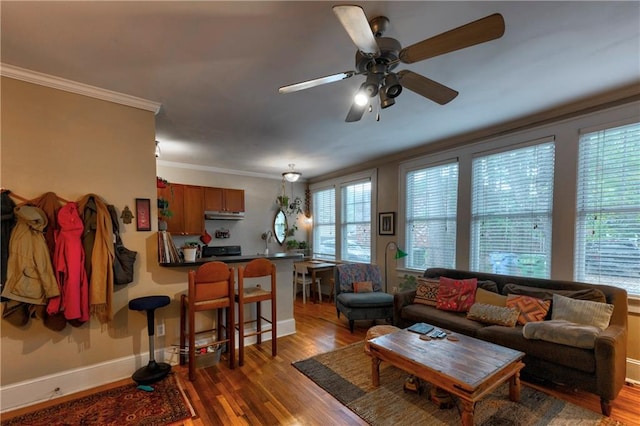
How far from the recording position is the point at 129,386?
8.02ft

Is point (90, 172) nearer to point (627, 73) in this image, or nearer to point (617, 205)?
point (627, 73)

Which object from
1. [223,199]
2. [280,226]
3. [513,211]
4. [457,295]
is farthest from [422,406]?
[280,226]

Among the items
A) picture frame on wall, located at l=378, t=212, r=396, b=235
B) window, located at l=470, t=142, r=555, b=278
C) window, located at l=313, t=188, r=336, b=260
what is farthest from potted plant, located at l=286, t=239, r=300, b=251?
window, located at l=470, t=142, r=555, b=278

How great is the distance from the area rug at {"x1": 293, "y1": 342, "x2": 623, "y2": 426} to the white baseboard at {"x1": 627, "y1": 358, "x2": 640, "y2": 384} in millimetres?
859

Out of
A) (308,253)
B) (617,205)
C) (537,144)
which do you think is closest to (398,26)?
(537,144)

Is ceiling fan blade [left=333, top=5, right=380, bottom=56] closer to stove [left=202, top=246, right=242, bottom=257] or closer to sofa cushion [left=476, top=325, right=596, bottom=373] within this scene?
sofa cushion [left=476, top=325, right=596, bottom=373]

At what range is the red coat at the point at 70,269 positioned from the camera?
7.23ft

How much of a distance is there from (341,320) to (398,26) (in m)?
3.80

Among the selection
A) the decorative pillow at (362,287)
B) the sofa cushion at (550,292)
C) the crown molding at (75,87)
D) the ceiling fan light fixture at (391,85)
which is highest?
the crown molding at (75,87)

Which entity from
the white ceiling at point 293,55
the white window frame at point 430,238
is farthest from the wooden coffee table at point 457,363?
the white ceiling at point 293,55

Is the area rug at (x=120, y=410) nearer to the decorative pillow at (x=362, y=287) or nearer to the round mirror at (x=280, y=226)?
the decorative pillow at (x=362, y=287)

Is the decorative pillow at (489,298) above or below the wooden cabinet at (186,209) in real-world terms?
below

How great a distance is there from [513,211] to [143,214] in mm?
4087

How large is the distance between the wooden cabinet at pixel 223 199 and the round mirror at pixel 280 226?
0.96 m
